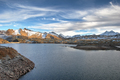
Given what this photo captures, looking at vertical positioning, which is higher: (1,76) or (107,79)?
(1,76)

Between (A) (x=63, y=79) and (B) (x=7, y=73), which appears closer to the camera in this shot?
(B) (x=7, y=73)

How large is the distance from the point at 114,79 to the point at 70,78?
1001cm

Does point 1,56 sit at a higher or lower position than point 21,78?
higher

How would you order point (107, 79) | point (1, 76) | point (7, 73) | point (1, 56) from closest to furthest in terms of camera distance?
point (1, 76) → point (7, 73) → point (107, 79) → point (1, 56)

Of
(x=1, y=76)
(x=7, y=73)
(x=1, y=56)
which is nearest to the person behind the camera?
(x=1, y=76)

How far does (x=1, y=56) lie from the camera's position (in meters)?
23.7

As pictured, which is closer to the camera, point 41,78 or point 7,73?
point 7,73

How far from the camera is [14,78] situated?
64.4 ft

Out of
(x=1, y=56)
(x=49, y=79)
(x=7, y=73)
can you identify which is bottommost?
(x=49, y=79)

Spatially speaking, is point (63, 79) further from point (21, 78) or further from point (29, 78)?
point (21, 78)

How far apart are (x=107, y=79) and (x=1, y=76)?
74.3ft

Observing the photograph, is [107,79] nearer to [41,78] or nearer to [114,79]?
[114,79]

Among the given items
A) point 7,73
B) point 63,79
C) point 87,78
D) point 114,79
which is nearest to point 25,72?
point 7,73

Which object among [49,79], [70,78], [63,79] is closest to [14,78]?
[49,79]
